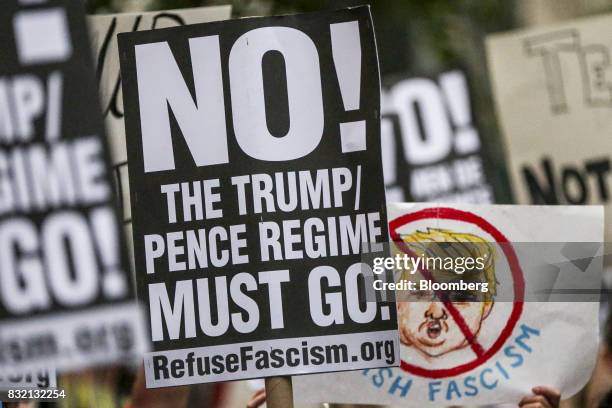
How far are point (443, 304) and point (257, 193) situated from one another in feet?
3.36

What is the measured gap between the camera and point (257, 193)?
3.02 metres

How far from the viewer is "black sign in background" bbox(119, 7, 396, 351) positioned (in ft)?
9.86

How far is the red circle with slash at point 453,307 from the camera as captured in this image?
150 inches

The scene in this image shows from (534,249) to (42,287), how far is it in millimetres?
1894

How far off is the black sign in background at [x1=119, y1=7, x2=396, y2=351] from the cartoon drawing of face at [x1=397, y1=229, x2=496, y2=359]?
83cm

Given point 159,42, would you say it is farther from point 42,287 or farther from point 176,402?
point 176,402

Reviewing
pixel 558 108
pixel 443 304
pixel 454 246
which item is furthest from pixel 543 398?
pixel 558 108

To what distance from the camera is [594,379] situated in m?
4.60

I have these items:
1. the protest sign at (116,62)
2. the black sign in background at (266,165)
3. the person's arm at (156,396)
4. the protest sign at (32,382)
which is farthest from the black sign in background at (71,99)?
the person's arm at (156,396)

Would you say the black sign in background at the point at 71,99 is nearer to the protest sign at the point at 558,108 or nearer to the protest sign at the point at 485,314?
the protest sign at the point at 485,314

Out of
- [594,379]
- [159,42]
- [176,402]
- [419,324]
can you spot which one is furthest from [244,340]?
[594,379]

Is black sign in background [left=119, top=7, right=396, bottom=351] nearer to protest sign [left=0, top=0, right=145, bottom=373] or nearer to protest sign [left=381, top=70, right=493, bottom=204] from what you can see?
protest sign [left=0, top=0, right=145, bottom=373]

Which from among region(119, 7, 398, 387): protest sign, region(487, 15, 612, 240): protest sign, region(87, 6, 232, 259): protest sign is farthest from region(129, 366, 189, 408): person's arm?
region(487, 15, 612, 240): protest sign

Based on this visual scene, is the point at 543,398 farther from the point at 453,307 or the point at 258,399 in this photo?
the point at 258,399
